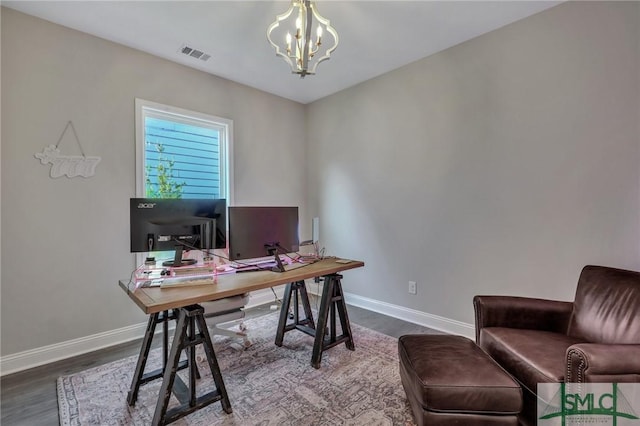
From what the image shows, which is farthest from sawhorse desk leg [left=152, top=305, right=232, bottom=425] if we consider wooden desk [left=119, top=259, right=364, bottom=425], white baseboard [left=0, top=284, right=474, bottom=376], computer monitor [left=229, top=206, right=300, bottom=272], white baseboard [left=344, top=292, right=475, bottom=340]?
white baseboard [left=344, top=292, right=475, bottom=340]

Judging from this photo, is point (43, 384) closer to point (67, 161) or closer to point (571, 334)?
point (67, 161)

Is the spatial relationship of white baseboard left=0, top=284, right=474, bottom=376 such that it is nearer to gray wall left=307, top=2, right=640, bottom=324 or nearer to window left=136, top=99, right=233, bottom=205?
gray wall left=307, top=2, right=640, bottom=324

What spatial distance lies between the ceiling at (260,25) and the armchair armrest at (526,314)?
2.25 m

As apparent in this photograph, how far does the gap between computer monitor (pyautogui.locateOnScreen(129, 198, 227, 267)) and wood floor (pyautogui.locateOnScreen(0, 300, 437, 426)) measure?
1.05 m

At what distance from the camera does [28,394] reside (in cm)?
194

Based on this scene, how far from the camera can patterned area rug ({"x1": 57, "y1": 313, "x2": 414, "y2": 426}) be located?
67.3 inches

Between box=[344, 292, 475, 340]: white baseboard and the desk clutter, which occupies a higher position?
the desk clutter

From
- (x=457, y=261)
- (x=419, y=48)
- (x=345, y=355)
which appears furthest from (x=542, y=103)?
(x=345, y=355)

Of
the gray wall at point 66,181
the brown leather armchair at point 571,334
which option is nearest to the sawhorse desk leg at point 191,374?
the gray wall at point 66,181

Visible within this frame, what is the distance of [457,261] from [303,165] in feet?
8.27

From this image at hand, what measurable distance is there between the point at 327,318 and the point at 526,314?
1418 mm

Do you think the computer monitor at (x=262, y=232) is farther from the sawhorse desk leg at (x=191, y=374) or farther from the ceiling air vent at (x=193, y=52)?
the ceiling air vent at (x=193, y=52)

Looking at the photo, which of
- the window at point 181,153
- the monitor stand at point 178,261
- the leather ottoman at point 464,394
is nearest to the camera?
the leather ottoman at point 464,394

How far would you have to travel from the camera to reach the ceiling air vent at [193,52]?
2781 millimetres
